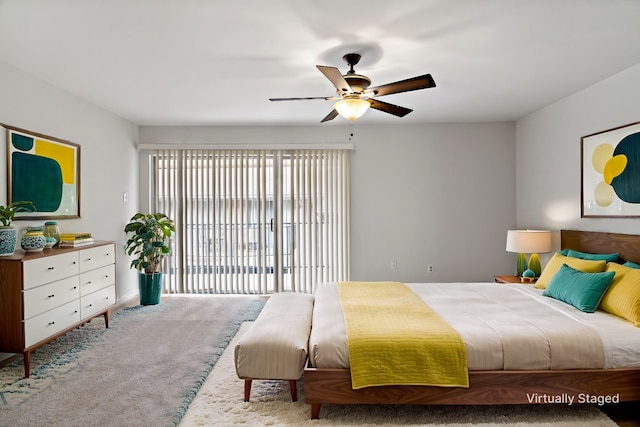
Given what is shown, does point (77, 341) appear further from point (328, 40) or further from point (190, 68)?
point (328, 40)

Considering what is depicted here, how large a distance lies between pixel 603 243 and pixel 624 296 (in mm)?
996

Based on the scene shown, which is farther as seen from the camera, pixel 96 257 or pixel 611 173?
pixel 96 257

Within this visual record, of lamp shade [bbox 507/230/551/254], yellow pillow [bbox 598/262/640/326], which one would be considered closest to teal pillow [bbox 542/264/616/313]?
yellow pillow [bbox 598/262/640/326]

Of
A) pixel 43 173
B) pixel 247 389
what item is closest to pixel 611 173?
pixel 247 389

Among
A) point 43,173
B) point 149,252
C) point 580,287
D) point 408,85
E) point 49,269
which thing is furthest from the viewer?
point 149,252

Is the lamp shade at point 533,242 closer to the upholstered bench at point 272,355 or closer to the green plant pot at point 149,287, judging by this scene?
the upholstered bench at point 272,355


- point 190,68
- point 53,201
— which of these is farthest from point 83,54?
point 53,201

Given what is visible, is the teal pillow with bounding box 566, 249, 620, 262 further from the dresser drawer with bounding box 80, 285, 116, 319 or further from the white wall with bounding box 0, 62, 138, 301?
the white wall with bounding box 0, 62, 138, 301

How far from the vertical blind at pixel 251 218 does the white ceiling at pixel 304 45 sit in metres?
1.36

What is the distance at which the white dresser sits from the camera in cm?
274

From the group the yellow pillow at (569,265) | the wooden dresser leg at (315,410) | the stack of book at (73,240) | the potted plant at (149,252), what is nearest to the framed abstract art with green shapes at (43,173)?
the stack of book at (73,240)

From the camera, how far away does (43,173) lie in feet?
11.8

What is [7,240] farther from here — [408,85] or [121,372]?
[408,85]

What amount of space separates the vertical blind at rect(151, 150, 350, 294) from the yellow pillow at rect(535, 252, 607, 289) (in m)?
2.58
